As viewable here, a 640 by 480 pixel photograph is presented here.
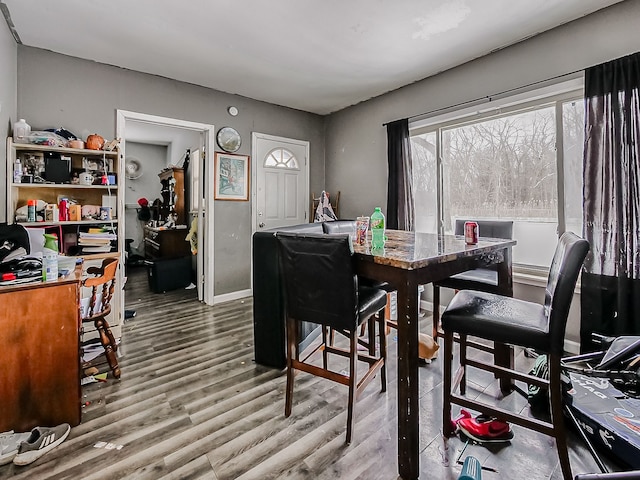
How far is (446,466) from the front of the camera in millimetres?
1377

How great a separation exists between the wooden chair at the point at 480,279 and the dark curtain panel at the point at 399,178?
39.1 inches

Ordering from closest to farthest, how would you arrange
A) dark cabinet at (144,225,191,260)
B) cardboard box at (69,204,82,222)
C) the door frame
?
cardboard box at (69,204,82,222) < the door frame < dark cabinet at (144,225,191,260)

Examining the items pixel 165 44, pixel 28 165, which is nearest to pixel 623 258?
pixel 165 44

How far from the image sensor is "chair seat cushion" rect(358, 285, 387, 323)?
158 cm

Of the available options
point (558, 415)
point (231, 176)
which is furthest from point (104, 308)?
point (558, 415)

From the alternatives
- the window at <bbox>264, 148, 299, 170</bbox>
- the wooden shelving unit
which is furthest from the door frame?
the wooden shelving unit

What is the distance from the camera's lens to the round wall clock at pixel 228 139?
3.89 m

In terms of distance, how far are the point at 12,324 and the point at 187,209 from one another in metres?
3.92

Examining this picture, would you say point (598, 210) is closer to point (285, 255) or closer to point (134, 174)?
point (285, 255)

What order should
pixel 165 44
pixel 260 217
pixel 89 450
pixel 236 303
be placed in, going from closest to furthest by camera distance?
pixel 89 450 → pixel 165 44 → pixel 236 303 → pixel 260 217

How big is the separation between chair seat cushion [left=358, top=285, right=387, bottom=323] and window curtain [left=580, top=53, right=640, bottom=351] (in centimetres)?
176

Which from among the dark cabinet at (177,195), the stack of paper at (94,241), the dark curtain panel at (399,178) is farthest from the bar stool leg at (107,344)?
the dark cabinet at (177,195)

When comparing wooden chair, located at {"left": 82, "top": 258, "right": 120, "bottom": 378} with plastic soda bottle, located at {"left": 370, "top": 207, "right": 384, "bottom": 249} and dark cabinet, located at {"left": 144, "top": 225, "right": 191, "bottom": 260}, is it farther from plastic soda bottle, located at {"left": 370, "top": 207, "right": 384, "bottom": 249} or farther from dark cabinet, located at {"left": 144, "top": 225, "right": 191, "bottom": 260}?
dark cabinet, located at {"left": 144, "top": 225, "right": 191, "bottom": 260}

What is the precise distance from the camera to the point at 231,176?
13.1 feet
